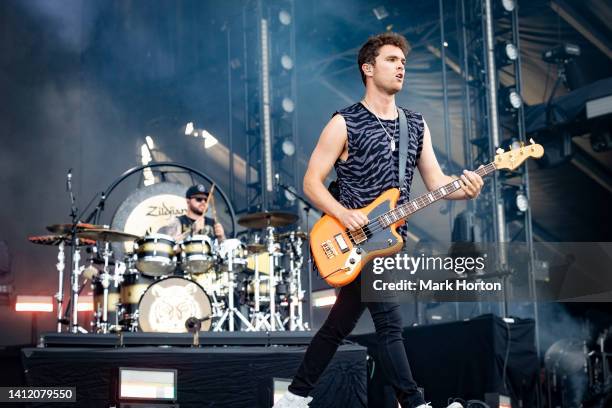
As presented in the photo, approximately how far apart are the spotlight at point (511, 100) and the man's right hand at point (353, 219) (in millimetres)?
7386

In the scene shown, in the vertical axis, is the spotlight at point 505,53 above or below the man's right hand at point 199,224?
above

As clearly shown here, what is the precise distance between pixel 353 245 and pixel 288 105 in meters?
9.04

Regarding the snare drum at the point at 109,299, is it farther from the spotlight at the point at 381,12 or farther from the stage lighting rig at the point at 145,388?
the spotlight at the point at 381,12

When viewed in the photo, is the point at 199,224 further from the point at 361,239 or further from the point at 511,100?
the point at 361,239

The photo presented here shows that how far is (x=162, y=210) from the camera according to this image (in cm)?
1111

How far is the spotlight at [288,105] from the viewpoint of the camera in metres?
13.0

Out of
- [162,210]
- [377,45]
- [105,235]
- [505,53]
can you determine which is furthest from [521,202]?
[377,45]

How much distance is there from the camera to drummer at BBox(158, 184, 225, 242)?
388 inches

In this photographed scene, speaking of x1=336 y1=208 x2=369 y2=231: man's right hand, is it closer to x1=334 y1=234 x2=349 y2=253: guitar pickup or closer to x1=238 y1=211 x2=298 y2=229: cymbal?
x1=334 y1=234 x2=349 y2=253: guitar pickup

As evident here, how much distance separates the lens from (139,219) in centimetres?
1101

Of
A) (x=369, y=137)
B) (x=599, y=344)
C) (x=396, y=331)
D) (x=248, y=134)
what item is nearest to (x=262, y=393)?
(x=396, y=331)

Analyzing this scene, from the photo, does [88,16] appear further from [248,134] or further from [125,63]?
[248,134]

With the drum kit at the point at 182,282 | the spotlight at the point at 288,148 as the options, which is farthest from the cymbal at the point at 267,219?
the spotlight at the point at 288,148

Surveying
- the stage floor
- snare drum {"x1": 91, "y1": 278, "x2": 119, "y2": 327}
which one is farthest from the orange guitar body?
snare drum {"x1": 91, "y1": 278, "x2": 119, "y2": 327}
